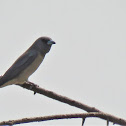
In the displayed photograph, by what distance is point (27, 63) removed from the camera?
6938 millimetres

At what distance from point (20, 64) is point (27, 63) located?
15 centimetres

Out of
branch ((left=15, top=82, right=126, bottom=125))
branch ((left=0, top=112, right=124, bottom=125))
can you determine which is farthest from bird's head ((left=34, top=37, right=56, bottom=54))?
branch ((left=0, top=112, right=124, bottom=125))

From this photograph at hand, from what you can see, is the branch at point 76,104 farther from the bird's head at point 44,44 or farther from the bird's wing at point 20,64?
the bird's head at point 44,44

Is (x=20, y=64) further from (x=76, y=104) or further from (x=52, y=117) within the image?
(x=52, y=117)

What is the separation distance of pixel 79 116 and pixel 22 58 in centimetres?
406

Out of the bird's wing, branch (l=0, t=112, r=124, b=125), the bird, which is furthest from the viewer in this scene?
the bird's wing

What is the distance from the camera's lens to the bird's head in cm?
731

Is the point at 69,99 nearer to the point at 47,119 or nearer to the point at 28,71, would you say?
the point at 47,119

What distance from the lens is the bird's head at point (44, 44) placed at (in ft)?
24.0

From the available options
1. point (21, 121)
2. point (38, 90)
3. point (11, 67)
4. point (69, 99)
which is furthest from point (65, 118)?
point (11, 67)

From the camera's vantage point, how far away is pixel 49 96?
13.4 ft

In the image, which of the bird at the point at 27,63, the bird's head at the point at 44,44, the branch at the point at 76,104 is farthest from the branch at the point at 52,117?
the bird's head at the point at 44,44

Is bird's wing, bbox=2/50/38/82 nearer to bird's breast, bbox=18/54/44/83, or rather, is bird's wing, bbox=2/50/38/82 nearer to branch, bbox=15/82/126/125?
bird's breast, bbox=18/54/44/83

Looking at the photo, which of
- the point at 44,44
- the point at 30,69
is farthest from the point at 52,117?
the point at 44,44
